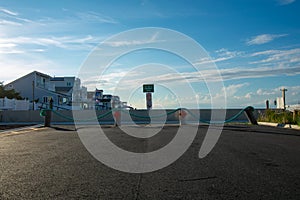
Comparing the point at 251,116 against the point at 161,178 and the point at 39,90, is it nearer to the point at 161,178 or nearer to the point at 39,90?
the point at 161,178

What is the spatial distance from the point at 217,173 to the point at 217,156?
2304 millimetres

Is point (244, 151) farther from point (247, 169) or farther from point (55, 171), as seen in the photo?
point (55, 171)

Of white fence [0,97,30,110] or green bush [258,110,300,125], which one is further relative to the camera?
white fence [0,97,30,110]

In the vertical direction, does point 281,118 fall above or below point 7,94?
below

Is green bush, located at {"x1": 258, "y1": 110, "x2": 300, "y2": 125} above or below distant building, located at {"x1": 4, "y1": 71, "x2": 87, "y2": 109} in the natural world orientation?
below

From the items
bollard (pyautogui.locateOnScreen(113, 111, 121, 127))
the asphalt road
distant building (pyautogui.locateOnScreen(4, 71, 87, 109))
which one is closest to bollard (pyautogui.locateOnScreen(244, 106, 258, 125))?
bollard (pyautogui.locateOnScreen(113, 111, 121, 127))

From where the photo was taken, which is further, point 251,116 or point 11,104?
point 11,104

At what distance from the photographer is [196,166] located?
734 cm

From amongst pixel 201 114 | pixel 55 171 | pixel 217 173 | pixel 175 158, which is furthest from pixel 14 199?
pixel 201 114

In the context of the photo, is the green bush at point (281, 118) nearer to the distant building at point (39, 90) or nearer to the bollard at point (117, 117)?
the bollard at point (117, 117)

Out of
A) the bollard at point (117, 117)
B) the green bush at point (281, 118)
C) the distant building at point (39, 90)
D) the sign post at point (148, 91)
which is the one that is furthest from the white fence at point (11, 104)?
the green bush at point (281, 118)

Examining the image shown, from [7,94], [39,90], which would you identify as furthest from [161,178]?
[39,90]

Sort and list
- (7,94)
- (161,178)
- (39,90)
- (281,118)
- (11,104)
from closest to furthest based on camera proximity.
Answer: (161,178) < (281,118) < (11,104) < (7,94) < (39,90)

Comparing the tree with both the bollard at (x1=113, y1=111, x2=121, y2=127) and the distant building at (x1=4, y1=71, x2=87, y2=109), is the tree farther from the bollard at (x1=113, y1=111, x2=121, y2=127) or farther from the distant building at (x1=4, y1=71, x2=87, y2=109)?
the bollard at (x1=113, y1=111, x2=121, y2=127)
